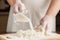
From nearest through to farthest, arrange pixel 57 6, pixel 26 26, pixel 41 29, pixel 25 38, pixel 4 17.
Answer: pixel 25 38 → pixel 41 29 → pixel 57 6 → pixel 26 26 → pixel 4 17

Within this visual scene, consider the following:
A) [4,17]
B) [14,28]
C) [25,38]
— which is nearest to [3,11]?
[4,17]

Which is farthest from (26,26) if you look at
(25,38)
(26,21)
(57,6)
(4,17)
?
(4,17)

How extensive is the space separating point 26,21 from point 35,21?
0.39 ft

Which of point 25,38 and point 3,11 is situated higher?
point 3,11

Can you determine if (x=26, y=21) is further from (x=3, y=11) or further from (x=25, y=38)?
(x=3, y=11)

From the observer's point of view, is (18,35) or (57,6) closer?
(18,35)

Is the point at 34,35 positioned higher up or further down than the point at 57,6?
further down

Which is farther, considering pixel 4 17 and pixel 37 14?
pixel 4 17

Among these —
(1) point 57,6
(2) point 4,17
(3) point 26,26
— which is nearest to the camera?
(1) point 57,6

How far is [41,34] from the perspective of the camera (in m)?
0.98

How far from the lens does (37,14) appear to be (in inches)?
52.1

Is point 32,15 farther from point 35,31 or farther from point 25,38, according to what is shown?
point 25,38

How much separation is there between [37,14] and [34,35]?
15.6 inches

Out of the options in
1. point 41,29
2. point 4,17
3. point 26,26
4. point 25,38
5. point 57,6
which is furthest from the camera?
point 4,17
